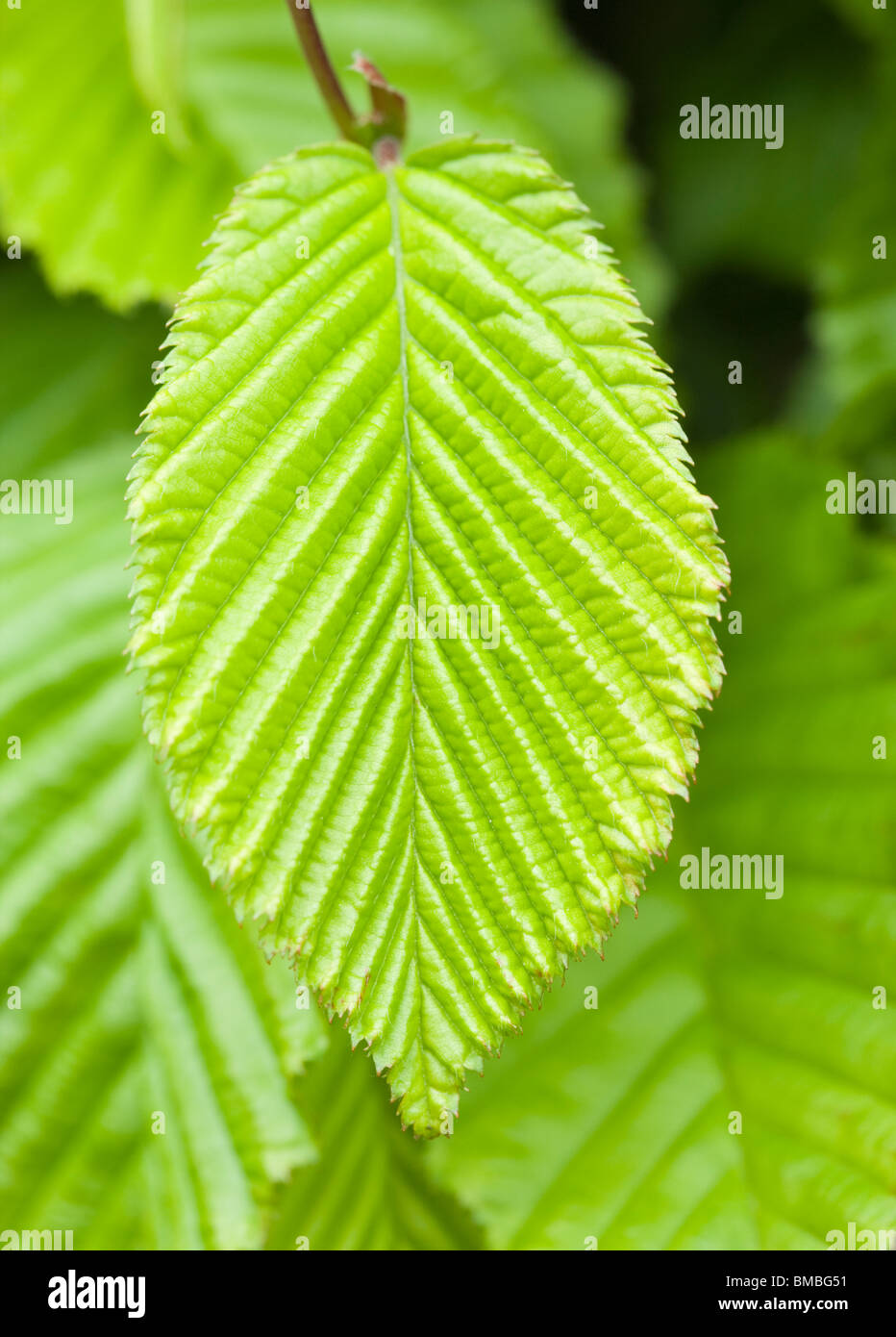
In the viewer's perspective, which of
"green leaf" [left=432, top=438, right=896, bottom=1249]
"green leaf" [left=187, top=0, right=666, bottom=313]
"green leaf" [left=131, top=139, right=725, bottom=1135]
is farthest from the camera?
"green leaf" [left=187, top=0, right=666, bottom=313]

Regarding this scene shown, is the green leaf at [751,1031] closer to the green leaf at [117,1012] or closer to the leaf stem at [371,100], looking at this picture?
the green leaf at [117,1012]

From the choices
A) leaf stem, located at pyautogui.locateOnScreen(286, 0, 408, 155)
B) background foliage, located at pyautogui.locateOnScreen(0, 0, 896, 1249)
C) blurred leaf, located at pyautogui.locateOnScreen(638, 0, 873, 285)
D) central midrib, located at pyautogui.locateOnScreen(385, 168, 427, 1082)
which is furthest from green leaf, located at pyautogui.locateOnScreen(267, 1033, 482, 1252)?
blurred leaf, located at pyautogui.locateOnScreen(638, 0, 873, 285)

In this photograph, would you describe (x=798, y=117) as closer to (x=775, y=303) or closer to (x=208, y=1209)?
(x=775, y=303)

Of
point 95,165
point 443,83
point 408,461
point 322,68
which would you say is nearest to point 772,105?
point 443,83

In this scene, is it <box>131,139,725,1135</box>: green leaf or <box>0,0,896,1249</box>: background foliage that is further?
<box>0,0,896,1249</box>: background foliage

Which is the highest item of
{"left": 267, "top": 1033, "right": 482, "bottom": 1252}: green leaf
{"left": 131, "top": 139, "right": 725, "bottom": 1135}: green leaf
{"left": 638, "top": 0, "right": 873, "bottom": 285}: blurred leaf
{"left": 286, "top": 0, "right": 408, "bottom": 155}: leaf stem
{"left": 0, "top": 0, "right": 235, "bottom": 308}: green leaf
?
{"left": 638, "top": 0, "right": 873, "bottom": 285}: blurred leaf

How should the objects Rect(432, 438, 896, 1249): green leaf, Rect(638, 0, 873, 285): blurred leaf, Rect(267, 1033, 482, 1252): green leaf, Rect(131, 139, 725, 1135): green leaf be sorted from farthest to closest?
Rect(638, 0, 873, 285): blurred leaf, Rect(267, 1033, 482, 1252): green leaf, Rect(432, 438, 896, 1249): green leaf, Rect(131, 139, 725, 1135): green leaf

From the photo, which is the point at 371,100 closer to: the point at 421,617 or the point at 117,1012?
the point at 421,617

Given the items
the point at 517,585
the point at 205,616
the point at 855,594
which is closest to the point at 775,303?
the point at 855,594

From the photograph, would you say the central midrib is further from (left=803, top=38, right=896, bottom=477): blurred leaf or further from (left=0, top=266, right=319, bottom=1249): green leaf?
(left=803, top=38, right=896, bottom=477): blurred leaf
